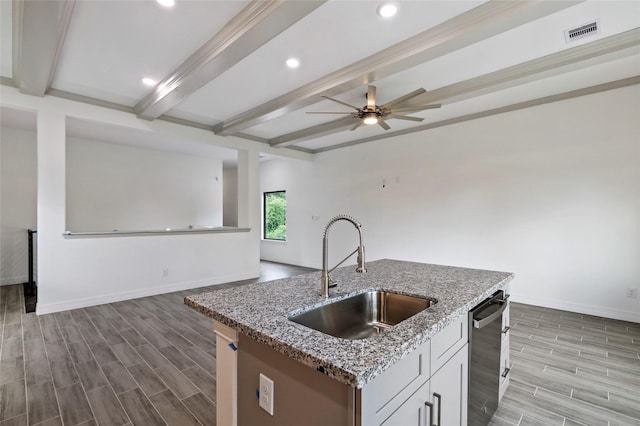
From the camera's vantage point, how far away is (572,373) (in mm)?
2348

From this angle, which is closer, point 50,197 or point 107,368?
point 107,368

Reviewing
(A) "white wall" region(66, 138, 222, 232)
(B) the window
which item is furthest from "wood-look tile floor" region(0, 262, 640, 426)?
(B) the window

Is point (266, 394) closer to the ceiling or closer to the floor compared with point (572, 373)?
closer to the ceiling

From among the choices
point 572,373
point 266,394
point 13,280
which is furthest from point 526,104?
point 13,280

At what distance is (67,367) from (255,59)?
3188 mm

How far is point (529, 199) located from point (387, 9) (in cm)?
333

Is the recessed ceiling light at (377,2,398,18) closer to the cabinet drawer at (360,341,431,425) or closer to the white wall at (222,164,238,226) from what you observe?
the cabinet drawer at (360,341,431,425)

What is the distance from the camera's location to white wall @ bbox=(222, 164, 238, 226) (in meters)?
A: 8.97

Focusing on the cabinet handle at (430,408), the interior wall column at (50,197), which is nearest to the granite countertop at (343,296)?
the cabinet handle at (430,408)

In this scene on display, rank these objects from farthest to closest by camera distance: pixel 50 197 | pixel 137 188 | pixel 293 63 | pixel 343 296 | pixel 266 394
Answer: pixel 137 188 → pixel 50 197 → pixel 293 63 → pixel 343 296 → pixel 266 394

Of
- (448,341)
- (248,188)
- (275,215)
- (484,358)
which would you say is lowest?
(484,358)

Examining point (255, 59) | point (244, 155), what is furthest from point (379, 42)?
point (244, 155)

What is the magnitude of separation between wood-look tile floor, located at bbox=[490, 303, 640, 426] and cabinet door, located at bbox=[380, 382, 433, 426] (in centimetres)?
111

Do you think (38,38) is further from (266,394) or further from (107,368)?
(266,394)
